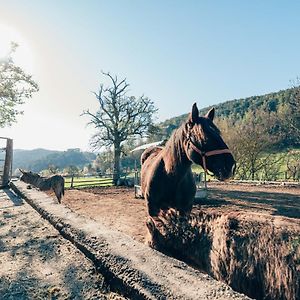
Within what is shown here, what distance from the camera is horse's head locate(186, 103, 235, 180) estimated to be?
9.48 feet

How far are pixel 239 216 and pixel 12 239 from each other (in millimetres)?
2207

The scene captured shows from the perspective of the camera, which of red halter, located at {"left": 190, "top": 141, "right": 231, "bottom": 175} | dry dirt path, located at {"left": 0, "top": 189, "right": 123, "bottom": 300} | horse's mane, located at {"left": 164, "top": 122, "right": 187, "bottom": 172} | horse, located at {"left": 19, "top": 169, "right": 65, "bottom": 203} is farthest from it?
horse, located at {"left": 19, "top": 169, "right": 65, "bottom": 203}

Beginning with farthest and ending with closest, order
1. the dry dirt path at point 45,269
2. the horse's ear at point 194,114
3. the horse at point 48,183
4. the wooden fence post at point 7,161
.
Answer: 1. the horse at point 48,183
2. the wooden fence post at point 7,161
3. the horse's ear at point 194,114
4. the dry dirt path at point 45,269

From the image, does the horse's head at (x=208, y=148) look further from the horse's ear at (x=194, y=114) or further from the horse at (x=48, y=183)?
the horse at (x=48, y=183)

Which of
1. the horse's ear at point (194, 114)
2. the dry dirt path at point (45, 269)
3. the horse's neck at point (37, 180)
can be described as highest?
the horse's ear at point (194, 114)

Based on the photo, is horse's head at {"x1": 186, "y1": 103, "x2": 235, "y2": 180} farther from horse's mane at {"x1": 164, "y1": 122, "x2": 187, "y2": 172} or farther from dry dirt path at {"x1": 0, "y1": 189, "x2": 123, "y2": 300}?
dry dirt path at {"x1": 0, "y1": 189, "x2": 123, "y2": 300}

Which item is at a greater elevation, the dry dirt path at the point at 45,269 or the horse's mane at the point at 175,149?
the horse's mane at the point at 175,149

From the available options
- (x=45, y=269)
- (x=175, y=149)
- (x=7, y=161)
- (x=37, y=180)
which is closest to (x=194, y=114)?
(x=175, y=149)

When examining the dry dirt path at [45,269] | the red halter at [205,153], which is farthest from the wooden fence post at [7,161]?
the red halter at [205,153]

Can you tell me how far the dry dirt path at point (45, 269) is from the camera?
162cm

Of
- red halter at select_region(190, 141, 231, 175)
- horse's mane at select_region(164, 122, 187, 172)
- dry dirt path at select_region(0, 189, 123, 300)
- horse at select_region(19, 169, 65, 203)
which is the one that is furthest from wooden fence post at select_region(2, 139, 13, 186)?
red halter at select_region(190, 141, 231, 175)

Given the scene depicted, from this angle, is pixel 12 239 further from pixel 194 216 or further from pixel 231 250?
pixel 231 250

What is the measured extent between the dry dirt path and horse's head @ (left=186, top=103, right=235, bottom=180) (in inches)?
61.4

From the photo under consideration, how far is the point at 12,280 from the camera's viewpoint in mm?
1834
